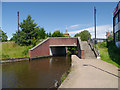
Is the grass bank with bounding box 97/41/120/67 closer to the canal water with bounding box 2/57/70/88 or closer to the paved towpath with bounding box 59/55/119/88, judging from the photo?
the paved towpath with bounding box 59/55/119/88

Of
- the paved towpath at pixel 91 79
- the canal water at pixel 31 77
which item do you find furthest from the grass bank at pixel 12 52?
the paved towpath at pixel 91 79

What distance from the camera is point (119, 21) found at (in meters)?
17.4

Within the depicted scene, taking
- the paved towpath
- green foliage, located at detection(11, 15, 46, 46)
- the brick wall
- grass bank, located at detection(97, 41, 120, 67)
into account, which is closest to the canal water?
the paved towpath

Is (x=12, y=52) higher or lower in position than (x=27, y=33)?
lower

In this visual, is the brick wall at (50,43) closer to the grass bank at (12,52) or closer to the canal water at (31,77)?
the grass bank at (12,52)

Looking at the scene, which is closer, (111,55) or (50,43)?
(111,55)

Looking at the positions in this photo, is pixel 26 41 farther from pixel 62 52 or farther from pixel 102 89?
pixel 102 89

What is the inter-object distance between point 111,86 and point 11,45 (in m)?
26.9

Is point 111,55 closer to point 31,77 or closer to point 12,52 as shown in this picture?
point 31,77

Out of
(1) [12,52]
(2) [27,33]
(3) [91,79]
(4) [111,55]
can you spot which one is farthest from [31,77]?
(2) [27,33]

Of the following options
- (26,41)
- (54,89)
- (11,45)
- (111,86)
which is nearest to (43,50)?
(26,41)

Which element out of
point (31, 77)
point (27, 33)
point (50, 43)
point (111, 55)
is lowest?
point (31, 77)

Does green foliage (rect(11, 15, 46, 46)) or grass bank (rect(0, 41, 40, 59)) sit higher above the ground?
green foliage (rect(11, 15, 46, 46))

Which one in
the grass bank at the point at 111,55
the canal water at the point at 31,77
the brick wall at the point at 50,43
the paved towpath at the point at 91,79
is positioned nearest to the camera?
the paved towpath at the point at 91,79
